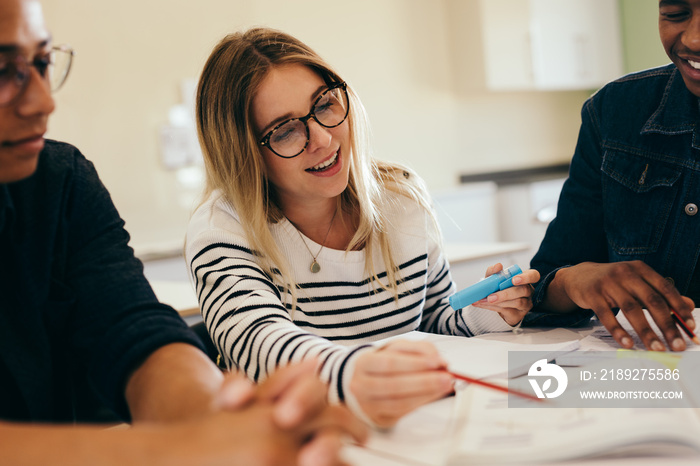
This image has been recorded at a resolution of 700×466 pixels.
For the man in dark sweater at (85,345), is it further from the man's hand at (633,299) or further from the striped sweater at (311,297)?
the man's hand at (633,299)

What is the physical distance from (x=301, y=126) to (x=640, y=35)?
4.04 metres

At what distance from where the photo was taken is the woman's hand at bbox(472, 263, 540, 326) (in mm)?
1136

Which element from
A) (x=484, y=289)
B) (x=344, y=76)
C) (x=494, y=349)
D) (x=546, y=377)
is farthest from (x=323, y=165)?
(x=344, y=76)

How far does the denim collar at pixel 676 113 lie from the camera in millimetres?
1276


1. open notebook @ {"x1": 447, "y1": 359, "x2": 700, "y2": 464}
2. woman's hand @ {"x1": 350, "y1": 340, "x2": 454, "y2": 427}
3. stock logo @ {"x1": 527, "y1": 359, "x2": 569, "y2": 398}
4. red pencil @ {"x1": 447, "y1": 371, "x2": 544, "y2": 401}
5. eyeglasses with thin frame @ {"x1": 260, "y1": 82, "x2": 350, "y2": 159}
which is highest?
eyeglasses with thin frame @ {"x1": 260, "y1": 82, "x2": 350, "y2": 159}

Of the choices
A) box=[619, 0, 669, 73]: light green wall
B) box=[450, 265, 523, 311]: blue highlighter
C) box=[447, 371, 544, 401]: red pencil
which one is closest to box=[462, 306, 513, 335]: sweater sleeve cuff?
box=[450, 265, 523, 311]: blue highlighter

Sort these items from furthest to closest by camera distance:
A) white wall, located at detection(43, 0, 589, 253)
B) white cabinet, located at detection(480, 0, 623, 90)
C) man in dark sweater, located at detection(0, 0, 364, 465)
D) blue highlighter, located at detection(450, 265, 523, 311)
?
1. white cabinet, located at detection(480, 0, 623, 90)
2. white wall, located at detection(43, 0, 589, 253)
3. blue highlighter, located at detection(450, 265, 523, 311)
4. man in dark sweater, located at detection(0, 0, 364, 465)

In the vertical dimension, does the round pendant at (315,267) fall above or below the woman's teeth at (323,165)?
below

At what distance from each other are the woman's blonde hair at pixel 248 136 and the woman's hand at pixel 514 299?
238 mm

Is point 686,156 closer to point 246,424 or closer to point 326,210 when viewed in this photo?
point 326,210

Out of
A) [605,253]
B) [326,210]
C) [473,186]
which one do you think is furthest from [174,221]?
[605,253]

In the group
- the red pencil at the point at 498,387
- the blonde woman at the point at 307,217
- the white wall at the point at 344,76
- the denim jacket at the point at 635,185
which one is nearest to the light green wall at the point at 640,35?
the white wall at the point at 344,76

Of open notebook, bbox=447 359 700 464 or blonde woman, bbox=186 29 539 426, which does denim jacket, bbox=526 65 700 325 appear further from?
open notebook, bbox=447 359 700 464

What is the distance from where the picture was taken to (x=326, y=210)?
143cm
